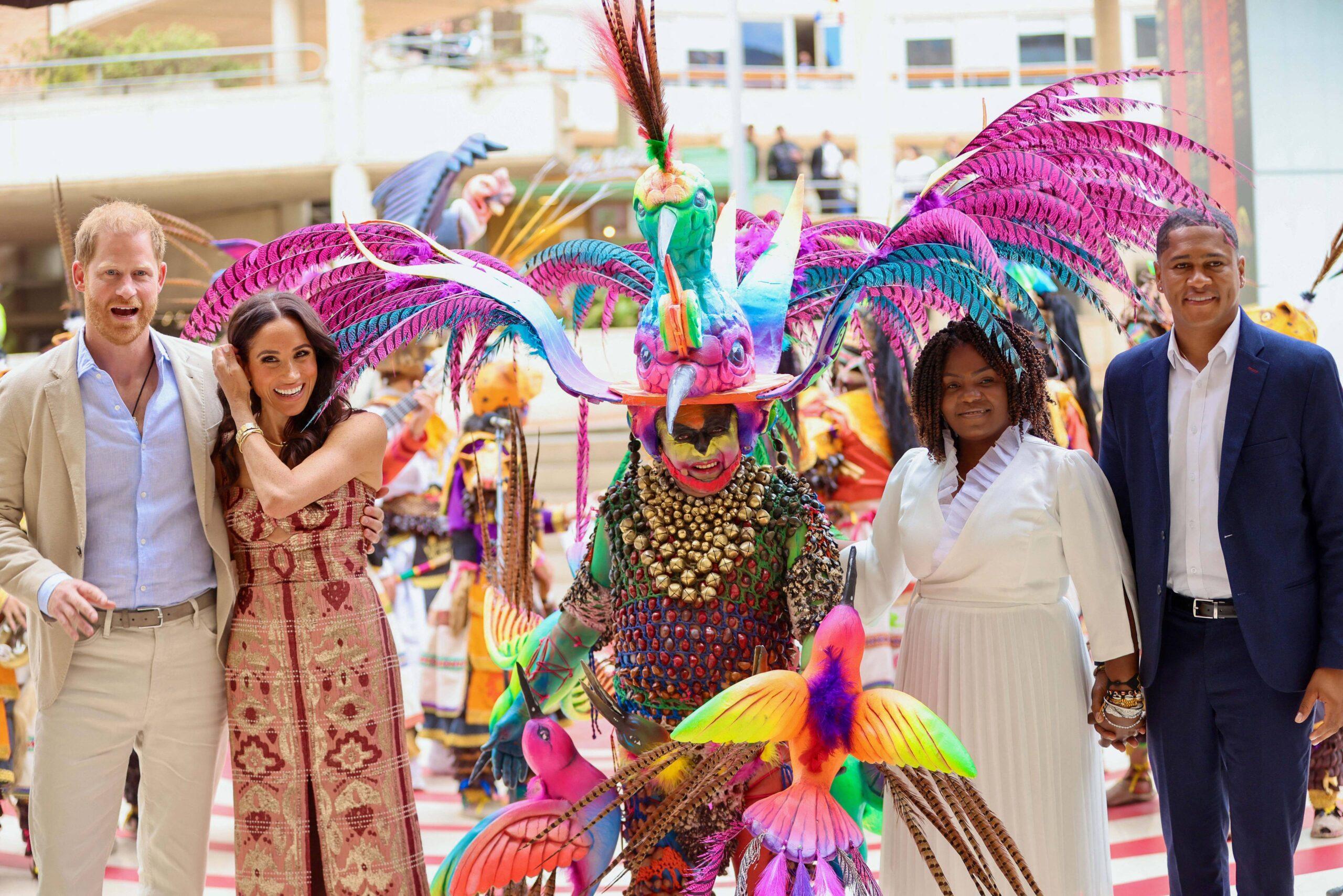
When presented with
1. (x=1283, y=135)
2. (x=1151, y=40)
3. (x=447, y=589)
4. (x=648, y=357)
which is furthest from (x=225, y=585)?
(x=1151, y=40)

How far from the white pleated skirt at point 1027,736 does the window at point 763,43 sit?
664 inches

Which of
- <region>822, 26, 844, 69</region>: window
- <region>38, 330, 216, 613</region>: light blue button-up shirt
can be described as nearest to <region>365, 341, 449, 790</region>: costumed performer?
<region>38, 330, 216, 613</region>: light blue button-up shirt

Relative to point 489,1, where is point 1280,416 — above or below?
below

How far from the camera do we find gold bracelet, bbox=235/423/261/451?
7.50 feet

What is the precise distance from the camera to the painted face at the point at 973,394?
7.95 feet

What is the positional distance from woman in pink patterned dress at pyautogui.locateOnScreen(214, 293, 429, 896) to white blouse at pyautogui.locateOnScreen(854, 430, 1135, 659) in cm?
111

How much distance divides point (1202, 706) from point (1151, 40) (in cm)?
1742

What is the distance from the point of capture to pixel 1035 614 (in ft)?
7.93

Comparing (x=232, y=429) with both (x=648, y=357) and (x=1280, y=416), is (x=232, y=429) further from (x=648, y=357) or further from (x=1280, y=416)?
(x=1280, y=416)

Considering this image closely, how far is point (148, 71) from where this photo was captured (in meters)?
14.2

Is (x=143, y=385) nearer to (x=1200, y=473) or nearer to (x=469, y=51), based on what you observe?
(x=1200, y=473)

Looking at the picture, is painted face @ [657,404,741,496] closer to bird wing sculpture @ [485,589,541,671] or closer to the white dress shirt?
bird wing sculpture @ [485,589,541,671]

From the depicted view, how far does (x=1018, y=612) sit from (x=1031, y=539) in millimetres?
153

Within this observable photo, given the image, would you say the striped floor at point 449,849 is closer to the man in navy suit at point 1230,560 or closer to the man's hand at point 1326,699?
the man in navy suit at point 1230,560
